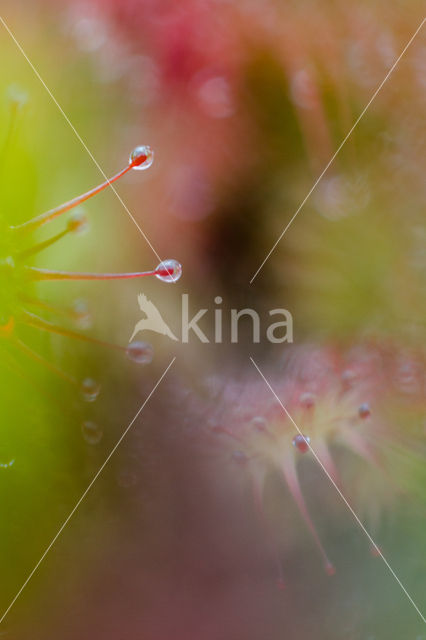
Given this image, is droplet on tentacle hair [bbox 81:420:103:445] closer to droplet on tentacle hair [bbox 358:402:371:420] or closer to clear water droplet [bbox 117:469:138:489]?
clear water droplet [bbox 117:469:138:489]

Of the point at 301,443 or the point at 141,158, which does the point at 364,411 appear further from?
the point at 141,158

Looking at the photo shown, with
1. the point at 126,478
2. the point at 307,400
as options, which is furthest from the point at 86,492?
the point at 307,400

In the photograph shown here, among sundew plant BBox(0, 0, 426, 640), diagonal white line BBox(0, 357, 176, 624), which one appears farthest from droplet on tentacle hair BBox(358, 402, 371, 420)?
diagonal white line BBox(0, 357, 176, 624)

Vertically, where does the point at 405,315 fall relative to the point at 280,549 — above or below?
above

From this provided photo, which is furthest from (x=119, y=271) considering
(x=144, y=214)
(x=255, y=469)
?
(x=255, y=469)

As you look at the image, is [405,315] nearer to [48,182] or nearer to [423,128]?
[423,128]

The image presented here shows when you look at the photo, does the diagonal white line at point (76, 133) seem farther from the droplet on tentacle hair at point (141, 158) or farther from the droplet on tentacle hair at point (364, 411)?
the droplet on tentacle hair at point (364, 411)
